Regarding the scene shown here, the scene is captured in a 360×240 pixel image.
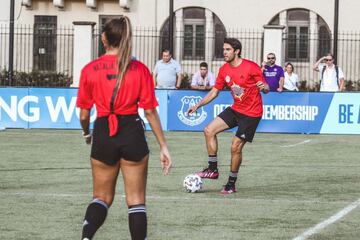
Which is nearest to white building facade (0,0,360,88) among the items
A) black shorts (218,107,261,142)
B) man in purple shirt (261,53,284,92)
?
man in purple shirt (261,53,284,92)

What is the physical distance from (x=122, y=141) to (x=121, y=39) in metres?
0.76

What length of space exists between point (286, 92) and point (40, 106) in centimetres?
582

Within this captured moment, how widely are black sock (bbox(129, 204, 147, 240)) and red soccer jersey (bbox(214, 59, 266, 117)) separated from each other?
5667 mm

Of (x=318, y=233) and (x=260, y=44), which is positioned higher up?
(x=260, y=44)

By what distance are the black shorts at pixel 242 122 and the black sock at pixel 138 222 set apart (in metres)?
5.57

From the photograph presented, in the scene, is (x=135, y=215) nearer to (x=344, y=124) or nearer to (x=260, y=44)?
(x=344, y=124)

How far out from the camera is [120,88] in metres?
7.91

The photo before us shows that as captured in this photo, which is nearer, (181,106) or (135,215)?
(135,215)

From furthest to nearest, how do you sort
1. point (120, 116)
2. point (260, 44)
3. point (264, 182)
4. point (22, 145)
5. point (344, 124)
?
point (260, 44)
point (344, 124)
point (22, 145)
point (264, 182)
point (120, 116)

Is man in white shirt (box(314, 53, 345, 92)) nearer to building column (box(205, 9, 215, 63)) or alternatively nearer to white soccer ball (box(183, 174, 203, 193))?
white soccer ball (box(183, 174, 203, 193))

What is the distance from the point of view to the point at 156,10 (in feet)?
129

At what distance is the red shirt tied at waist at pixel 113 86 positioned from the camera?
7.93 meters

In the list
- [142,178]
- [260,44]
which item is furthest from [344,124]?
[142,178]

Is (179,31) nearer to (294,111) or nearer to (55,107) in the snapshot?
(55,107)
